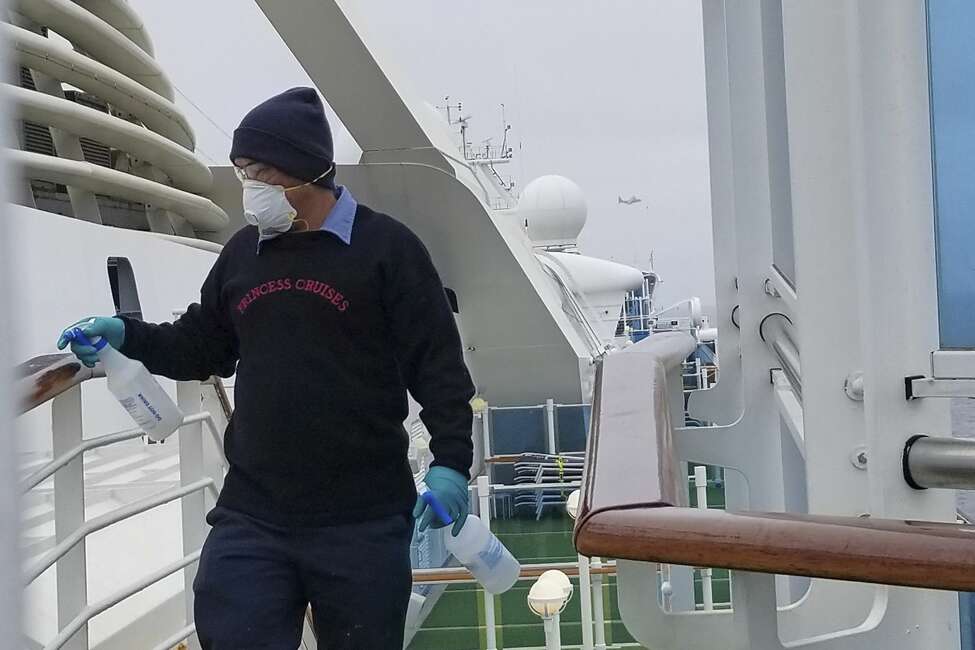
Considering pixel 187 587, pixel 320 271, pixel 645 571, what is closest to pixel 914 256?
pixel 645 571

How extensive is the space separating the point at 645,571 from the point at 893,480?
322mm

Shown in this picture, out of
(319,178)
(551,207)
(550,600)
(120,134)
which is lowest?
(550,600)

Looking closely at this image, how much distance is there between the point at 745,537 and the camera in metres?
0.86

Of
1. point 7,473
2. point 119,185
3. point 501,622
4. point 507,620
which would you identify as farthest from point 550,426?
point 7,473

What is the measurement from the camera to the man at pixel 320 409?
1665 mm

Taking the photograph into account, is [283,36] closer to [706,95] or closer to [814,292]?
[706,95]

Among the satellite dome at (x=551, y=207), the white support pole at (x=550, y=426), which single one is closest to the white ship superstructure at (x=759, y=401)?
the white support pole at (x=550, y=426)

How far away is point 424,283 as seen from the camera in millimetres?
1743

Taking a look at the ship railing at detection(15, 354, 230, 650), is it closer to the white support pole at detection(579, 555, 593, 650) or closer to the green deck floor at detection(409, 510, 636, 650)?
the white support pole at detection(579, 555, 593, 650)

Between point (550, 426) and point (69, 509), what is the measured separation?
912cm

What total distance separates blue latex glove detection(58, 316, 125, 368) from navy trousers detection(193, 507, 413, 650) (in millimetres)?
430

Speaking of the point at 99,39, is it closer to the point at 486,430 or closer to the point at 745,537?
the point at 486,430

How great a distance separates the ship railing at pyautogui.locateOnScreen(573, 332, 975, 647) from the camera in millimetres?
819

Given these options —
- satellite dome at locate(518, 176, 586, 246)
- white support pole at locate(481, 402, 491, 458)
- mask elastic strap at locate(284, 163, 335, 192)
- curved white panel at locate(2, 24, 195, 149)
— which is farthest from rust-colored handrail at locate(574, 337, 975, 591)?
satellite dome at locate(518, 176, 586, 246)
